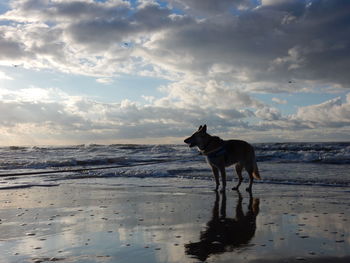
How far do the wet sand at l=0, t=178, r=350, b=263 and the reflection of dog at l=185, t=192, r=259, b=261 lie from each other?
1 cm

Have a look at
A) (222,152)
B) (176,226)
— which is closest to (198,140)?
(222,152)

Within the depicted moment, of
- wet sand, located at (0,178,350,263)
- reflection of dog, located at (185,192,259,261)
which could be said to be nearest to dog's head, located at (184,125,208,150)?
wet sand, located at (0,178,350,263)

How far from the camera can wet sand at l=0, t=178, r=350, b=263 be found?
12.3 feet

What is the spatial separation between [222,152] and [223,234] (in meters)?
4.98

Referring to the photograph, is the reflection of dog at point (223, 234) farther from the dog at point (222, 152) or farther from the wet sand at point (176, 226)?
the dog at point (222, 152)

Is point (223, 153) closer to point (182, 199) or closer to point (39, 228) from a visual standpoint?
point (182, 199)

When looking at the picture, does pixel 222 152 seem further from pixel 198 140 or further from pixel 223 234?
pixel 223 234

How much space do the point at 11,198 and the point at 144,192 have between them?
303 centimetres

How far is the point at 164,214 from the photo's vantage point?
5.95 metres

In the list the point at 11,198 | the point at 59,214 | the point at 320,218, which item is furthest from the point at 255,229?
the point at 11,198

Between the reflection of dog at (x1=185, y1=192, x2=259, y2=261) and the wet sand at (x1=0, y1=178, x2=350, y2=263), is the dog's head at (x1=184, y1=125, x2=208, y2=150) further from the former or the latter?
the reflection of dog at (x1=185, y1=192, x2=259, y2=261)

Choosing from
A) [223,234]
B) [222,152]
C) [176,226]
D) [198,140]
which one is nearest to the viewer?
[223,234]

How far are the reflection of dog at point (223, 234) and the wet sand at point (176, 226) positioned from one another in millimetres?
11

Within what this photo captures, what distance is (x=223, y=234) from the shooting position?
4.60 meters
